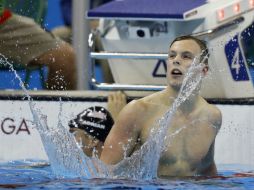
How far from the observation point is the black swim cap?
6664 millimetres

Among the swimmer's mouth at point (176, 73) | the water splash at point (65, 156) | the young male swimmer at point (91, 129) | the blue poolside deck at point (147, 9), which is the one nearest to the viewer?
the swimmer's mouth at point (176, 73)

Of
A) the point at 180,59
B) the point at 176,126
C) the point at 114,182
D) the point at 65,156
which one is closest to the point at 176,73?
the point at 180,59

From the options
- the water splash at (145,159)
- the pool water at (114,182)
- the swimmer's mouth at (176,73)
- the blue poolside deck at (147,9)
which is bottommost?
the pool water at (114,182)

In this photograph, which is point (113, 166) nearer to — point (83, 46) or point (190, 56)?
point (190, 56)

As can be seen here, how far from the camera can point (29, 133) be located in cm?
789

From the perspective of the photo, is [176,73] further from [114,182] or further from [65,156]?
[65,156]

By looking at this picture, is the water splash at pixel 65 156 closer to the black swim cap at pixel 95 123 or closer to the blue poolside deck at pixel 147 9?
the black swim cap at pixel 95 123

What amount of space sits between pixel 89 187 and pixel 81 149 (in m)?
0.66

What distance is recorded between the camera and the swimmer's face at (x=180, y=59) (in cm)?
603

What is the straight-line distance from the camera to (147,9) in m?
7.73

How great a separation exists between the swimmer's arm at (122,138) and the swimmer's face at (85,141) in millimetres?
564

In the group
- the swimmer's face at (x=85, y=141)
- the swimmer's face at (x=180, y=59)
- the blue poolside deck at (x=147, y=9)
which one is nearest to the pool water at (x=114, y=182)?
the swimmer's face at (x=85, y=141)

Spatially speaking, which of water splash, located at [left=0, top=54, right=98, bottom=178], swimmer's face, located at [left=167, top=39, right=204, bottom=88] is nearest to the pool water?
water splash, located at [left=0, top=54, right=98, bottom=178]

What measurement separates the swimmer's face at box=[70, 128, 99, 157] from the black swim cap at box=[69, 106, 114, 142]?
0.02 m
